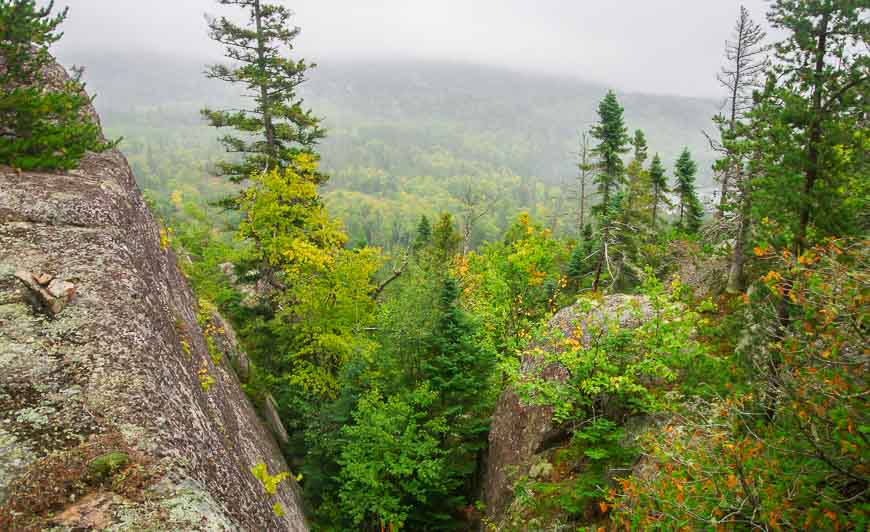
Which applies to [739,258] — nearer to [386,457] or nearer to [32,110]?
[386,457]

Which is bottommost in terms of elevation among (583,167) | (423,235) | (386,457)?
(386,457)

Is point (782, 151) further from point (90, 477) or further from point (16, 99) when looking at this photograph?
point (16, 99)

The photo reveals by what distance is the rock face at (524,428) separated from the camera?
12922 millimetres

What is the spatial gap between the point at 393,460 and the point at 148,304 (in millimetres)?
10289

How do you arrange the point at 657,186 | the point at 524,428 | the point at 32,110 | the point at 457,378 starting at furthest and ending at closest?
the point at 657,186 → the point at 457,378 → the point at 524,428 → the point at 32,110

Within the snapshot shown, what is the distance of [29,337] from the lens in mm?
6012

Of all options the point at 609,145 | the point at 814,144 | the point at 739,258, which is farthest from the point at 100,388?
the point at 609,145

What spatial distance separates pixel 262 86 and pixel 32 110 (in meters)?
11.8

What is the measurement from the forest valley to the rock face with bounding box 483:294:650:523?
0.30 metres

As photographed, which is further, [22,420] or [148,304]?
[148,304]

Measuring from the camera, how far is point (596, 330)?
10.7 m

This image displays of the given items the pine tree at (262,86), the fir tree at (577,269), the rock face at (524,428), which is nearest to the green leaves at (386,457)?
the rock face at (524,428)

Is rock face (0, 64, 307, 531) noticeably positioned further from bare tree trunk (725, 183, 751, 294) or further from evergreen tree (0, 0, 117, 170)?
bare tree trunk (725, 183, 751, 294)

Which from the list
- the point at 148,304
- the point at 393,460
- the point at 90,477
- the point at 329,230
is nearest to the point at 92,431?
the point at 90,477
